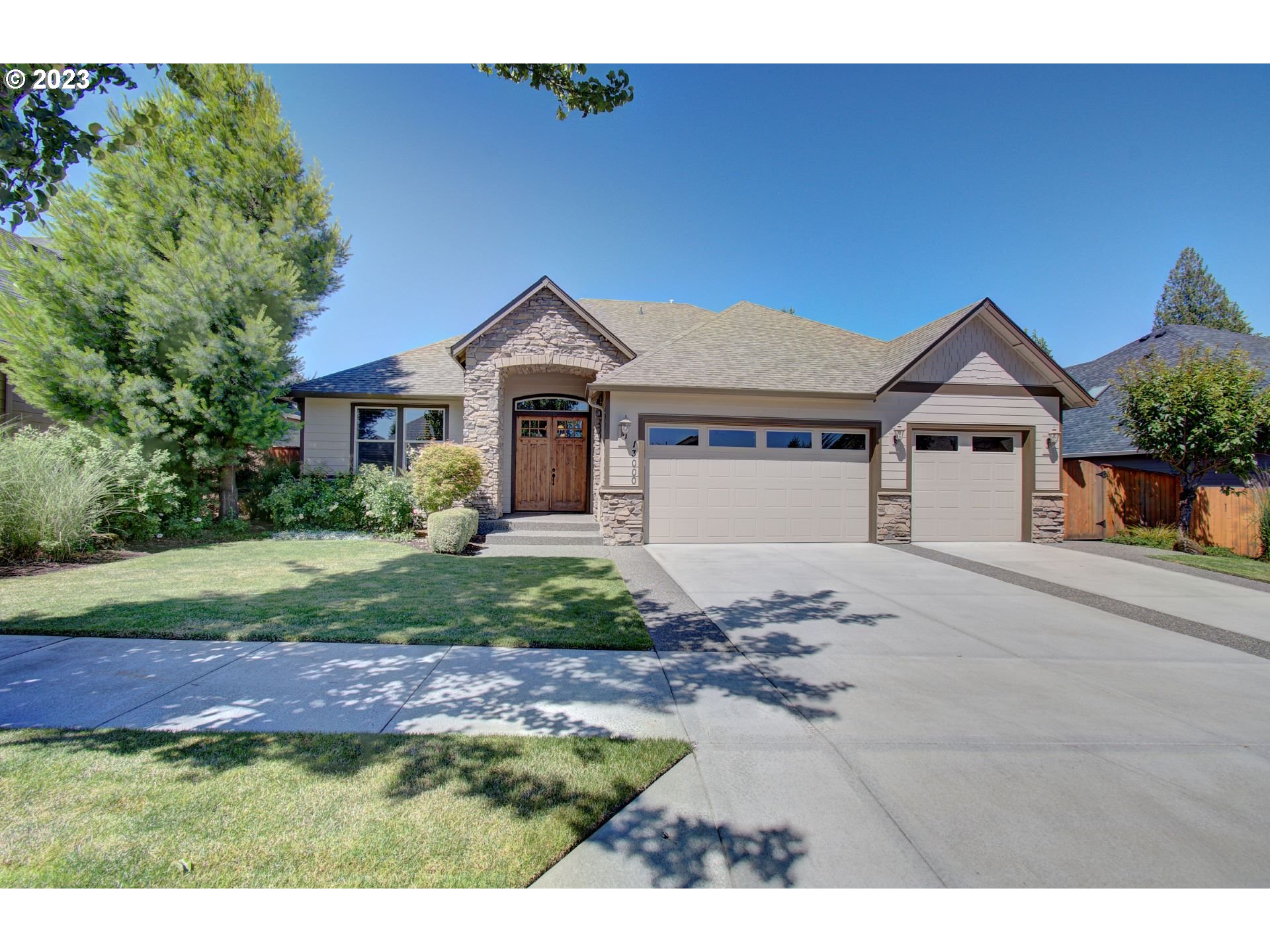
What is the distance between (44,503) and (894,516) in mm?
15520

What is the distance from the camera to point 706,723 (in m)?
3.42

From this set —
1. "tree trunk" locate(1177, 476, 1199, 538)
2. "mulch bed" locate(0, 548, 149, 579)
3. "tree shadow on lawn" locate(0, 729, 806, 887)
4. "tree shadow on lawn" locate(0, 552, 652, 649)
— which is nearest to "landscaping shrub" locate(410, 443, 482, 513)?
"tree shadow on lawn" locate(0, 552, 652, 649)

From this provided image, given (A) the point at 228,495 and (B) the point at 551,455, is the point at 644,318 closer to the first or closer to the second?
(B) the point at 551,455

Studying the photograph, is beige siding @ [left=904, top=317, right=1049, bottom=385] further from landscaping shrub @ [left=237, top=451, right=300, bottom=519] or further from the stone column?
landscaping shrub @ [left=237, top=451, right=300, bottom=519]

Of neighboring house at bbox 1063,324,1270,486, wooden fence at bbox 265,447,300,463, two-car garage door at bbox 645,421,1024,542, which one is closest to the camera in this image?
two-car garage door at bbox 645,421,1024,542

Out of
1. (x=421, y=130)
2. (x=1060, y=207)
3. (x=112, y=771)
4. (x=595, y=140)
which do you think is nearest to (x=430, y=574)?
(x=112, y=771)

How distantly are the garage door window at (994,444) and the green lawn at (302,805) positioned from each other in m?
12.4

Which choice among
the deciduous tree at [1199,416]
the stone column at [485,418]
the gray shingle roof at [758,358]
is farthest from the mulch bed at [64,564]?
the deciduous tree at [1199,416]

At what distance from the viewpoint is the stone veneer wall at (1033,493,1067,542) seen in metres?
12.1

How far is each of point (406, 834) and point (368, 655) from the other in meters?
2.55

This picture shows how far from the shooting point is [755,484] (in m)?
11.6

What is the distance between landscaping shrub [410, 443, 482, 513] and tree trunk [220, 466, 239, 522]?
15.2 feet

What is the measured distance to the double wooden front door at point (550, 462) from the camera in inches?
545

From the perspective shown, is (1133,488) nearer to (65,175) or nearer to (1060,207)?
(1060,207)
